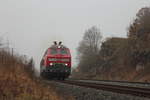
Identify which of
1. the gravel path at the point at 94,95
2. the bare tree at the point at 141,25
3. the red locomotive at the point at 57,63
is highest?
the bare tree at the point at 141,25

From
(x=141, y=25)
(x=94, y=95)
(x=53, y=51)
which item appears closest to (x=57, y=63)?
(x=53, y=51)

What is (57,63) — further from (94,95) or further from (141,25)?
(141,25)

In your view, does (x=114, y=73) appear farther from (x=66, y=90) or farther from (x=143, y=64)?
(x=66, y=90)

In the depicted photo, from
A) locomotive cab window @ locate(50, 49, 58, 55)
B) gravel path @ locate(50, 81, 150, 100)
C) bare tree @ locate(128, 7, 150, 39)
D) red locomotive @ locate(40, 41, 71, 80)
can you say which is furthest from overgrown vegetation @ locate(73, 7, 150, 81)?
gravel path @ locate(50, 81, 150, 100)

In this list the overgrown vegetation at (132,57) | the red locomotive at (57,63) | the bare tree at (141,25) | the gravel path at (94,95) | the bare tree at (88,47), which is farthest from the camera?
the bare tree at (88,47)

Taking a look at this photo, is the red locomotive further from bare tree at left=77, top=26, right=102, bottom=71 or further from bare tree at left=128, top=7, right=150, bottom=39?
bare tree at left=77, top=26, right=102, bottom=71

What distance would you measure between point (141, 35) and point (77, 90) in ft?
100

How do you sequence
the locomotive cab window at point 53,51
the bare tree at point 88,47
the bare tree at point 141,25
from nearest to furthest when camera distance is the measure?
the locomotive cab window at point 53,51
the bare tree at point 141,25
the bare tree at point 88,47

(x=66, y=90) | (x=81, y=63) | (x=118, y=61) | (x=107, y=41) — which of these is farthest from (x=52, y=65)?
(x=81, y=63)

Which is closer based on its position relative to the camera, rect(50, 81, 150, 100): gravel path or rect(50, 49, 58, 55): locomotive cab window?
rect(50, 81, 150, 100): gravel path

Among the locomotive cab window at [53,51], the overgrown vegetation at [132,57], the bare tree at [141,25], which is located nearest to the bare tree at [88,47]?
the overgrown vegetation at [132,57]

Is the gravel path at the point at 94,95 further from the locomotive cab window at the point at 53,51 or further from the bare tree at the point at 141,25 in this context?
the bare tree at the point at 141,25

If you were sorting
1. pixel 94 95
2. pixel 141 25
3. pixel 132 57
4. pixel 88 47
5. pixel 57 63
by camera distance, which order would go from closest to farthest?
pixel 94 95, pixel 57 63, pixel 132 57, pixel 141 25, pixel 88 47

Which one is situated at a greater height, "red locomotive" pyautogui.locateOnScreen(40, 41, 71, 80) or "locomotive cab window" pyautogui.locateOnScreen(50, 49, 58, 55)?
"locomotive cab window" pyautogui.locateOnScreen(50, 49, 58, 55)
